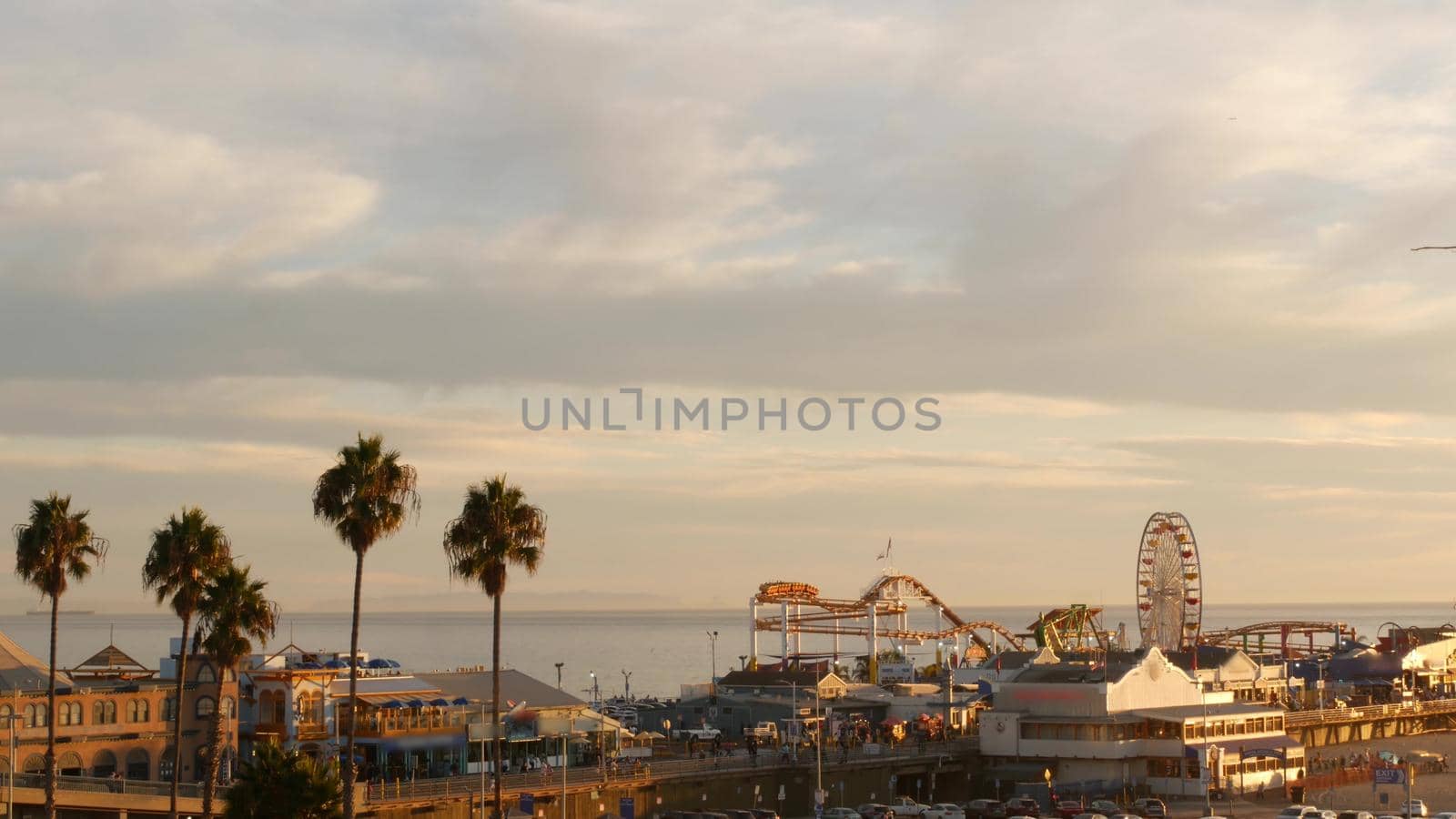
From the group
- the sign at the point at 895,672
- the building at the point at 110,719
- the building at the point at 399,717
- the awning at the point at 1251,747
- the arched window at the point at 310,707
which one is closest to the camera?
the building at the point at 110,719

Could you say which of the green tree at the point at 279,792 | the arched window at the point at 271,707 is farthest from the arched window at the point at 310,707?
the green tree at the point at 279,792

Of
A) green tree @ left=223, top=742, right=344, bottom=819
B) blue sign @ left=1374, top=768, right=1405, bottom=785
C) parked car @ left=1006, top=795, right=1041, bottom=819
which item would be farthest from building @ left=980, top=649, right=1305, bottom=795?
green tree @ left=223, top=742, right=344, bottom=819

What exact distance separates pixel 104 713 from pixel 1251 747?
6792cm

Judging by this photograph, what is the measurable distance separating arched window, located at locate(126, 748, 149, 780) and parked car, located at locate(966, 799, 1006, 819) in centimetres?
4016

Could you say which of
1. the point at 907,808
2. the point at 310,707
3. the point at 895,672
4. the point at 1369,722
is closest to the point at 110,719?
the point at 310,707

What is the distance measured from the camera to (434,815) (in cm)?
7494

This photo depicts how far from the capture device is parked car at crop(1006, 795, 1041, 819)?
278 ft

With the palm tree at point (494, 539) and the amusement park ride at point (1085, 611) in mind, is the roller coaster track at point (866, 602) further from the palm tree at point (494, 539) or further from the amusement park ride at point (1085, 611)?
the palm tree at point (494, 539)

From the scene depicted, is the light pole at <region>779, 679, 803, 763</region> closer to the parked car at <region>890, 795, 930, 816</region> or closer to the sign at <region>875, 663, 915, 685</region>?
the parked car at <region>890, 795, 930, 816</region>

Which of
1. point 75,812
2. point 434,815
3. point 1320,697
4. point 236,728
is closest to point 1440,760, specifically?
point 1320,697

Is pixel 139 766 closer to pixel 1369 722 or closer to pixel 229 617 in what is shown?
pixel 229 617

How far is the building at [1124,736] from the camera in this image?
326ft

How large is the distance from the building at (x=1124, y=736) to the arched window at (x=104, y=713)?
52.4m

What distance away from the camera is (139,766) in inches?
3022
